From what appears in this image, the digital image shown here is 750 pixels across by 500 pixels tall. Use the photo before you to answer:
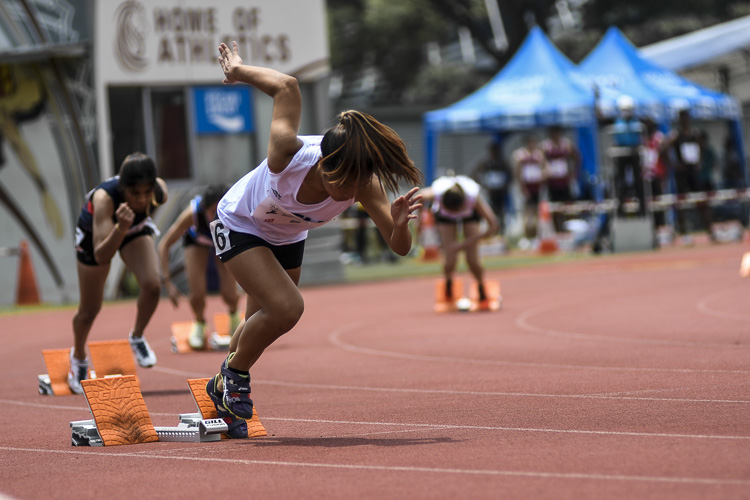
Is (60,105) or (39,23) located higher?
(39,23)

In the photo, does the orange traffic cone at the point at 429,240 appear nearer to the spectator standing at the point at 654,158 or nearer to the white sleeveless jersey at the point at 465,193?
the spectator standing at the point at 654,158

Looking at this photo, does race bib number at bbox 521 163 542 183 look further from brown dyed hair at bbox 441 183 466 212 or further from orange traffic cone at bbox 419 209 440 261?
brown dyed hair at bbox 441 183 466 212

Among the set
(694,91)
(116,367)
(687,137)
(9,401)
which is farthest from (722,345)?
(694,91)

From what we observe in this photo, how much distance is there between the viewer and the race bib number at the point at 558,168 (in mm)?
26328

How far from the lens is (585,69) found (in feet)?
92.3

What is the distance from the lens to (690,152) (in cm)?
2562

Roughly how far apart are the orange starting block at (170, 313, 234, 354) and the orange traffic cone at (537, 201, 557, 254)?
14028mm

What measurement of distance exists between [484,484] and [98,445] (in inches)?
109

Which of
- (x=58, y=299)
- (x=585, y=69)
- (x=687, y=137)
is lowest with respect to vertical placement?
(x=58, y=299)

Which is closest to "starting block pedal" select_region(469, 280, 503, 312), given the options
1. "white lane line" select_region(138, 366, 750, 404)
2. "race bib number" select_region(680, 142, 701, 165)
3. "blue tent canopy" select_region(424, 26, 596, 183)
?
"white lane line" select_region(138, 366, 750, 404)

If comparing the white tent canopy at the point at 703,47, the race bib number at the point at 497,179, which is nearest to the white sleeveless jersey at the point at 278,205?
the race bib number at the point at 497,179

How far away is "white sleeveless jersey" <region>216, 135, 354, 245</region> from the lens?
21.0ft

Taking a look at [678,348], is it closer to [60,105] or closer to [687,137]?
[60,105]

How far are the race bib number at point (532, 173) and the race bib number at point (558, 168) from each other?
36 centimetres
